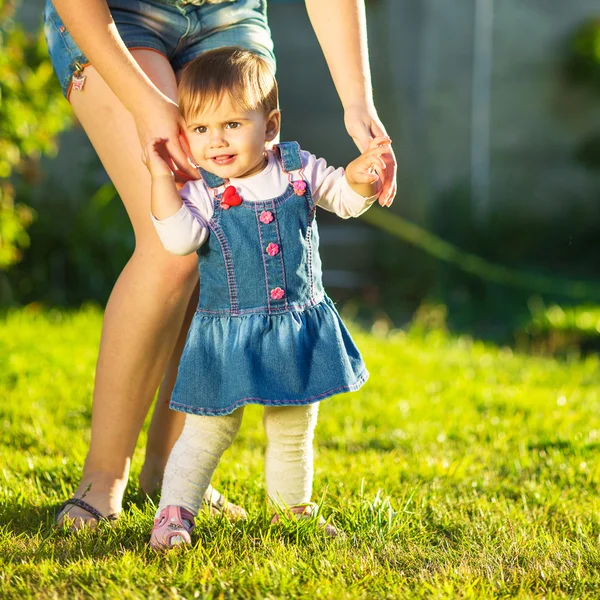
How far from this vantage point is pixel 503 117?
7.91m

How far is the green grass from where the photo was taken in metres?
1.84

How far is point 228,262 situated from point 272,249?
0.32ft

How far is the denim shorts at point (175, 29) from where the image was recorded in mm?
2285

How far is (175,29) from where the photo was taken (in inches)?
92.0

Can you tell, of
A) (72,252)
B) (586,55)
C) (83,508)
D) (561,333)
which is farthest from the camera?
(586,55)

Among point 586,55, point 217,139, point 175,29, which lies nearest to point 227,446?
point 217,139

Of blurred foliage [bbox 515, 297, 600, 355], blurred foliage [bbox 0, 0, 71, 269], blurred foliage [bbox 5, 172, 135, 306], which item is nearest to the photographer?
blurred foliage [bbox 0, 0, 71, 269]

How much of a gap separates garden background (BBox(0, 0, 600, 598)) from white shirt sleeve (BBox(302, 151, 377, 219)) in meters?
0.70

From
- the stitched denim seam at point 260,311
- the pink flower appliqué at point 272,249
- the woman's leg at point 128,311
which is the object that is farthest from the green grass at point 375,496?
the pink flower appliqué at point 272,249

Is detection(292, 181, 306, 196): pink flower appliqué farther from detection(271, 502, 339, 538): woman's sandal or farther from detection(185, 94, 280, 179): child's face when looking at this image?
detection(271, 502, 339, 538): woman's sandal

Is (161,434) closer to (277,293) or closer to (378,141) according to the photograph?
(277,293)

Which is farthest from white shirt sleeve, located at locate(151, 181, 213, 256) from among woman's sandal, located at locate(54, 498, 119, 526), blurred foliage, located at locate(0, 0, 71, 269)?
blurred foliage, located at locate(0, 0, 71, 269)

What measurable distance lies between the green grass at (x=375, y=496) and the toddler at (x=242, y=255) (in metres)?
0.15

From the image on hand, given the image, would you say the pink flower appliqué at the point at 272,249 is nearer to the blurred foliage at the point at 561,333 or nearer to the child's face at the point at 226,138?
the child's face at the point at 226,138
